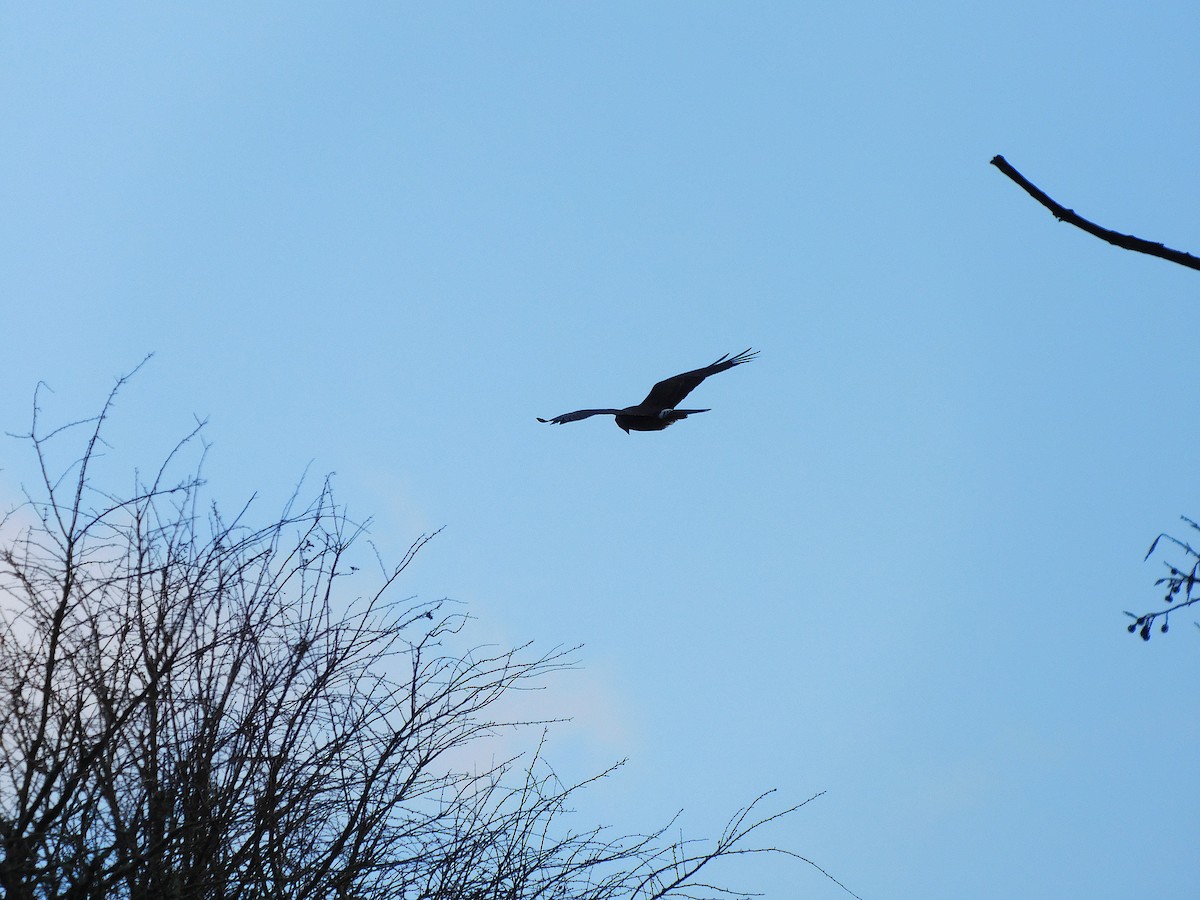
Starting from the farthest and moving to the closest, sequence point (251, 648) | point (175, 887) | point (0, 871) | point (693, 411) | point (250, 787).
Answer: point (693, 411) < point (251, 648) < point (250, 787) < point (175, 887) < point (0, 871)

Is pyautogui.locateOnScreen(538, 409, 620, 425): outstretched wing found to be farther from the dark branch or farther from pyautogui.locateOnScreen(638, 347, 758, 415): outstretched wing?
the dark branch

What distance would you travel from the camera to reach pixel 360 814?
14.1 ft

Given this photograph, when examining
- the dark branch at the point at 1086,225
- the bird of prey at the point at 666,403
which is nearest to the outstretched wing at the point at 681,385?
the bird of prey at the point at 666,403

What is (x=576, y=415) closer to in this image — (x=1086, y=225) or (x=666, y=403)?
(x=666, y=403)

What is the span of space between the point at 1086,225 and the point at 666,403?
292 inches

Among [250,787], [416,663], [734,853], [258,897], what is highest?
[416,663]

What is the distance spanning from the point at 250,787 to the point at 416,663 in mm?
782

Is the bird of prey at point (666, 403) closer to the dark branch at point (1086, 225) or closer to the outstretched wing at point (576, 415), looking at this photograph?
the outstretched wing at point (576, 415)

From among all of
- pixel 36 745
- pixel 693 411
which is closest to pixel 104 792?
pixel 36 745

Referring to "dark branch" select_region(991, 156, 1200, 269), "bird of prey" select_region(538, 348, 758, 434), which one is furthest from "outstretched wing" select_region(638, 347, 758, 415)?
"dark branch" select_region(991, 156, 1200, 269)

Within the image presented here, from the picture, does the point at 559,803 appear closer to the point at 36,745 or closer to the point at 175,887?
the point at 175,887

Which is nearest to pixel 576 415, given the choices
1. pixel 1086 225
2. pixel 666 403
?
pixel 666 403

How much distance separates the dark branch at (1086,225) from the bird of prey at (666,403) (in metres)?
6.78

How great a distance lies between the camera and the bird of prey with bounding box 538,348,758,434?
877 cm
